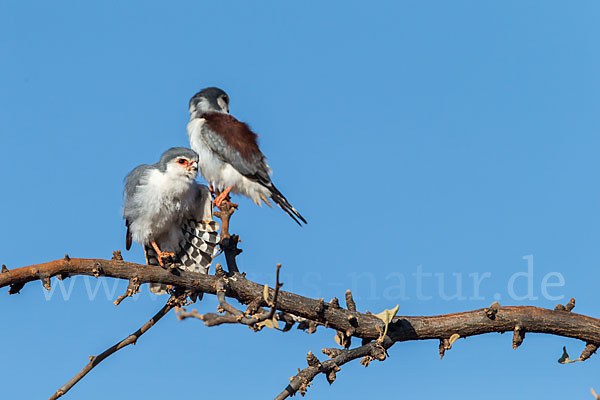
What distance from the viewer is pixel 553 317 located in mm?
3951

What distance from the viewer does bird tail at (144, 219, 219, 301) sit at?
5.43m

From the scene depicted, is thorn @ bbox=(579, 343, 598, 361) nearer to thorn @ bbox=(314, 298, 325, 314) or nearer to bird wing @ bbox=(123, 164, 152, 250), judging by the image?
thorn @ bbox=(314, 298, 325, 314)

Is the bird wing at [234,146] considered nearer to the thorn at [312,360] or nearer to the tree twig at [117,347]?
the tree twig at [117,347]

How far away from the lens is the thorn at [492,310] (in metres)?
3.86

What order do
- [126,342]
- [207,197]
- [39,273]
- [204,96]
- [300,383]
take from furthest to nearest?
1. [204,96]
2. [207,197]
3. [126,342]
4. [39,273]
5. [300,383]

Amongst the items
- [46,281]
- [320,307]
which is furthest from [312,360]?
[46,281]

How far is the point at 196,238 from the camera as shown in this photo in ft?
18.1

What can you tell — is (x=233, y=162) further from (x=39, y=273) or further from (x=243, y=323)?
(x=243, y=323)

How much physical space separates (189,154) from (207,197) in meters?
0.39

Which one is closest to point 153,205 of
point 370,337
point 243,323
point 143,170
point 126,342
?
point 143,170

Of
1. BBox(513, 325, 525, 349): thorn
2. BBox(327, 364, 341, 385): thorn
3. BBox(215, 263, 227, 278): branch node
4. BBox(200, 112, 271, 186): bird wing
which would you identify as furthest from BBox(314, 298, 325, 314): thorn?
BBox(200, 112, 271, 186): bird wing

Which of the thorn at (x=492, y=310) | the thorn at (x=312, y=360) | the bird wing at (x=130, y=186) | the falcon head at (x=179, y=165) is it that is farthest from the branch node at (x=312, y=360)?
the bird wing at (x=130, y=186)

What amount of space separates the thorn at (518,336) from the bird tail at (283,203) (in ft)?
9.73

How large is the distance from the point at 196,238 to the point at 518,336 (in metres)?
2.73
